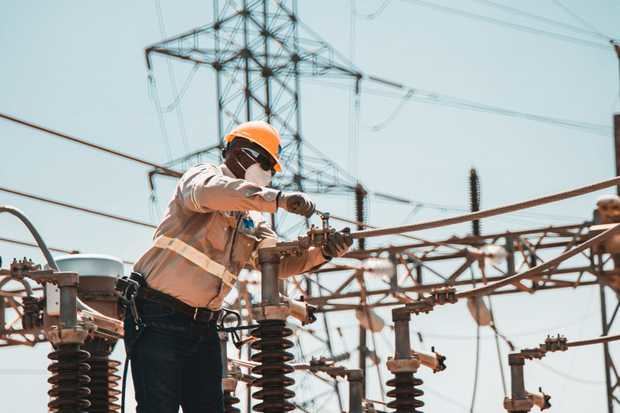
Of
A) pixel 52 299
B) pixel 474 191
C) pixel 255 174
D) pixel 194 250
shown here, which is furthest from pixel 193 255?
pixel 474 191

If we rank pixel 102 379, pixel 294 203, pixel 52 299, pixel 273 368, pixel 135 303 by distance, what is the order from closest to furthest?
1. pixel 294 203
2. pixel 135 303
3. pixel 273 368
4. pixel 52 299
5. pixel 102 379

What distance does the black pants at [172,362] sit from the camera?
470cm

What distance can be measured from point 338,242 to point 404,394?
0.97 m

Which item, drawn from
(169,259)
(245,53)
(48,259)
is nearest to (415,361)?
(169,259)

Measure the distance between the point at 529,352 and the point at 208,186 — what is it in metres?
2.45

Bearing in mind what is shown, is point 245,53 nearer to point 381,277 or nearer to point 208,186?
point 381,277

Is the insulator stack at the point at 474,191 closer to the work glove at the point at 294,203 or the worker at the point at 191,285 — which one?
the worker at the point at 191,285

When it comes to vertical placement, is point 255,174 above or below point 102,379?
above

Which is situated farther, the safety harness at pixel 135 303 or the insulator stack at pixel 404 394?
the insulator stack at pixel 404 394

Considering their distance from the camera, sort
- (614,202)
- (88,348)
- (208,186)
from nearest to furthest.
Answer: (614,202) < (208,186) < (88,348)

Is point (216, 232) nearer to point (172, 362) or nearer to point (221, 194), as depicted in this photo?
point (221, 194)

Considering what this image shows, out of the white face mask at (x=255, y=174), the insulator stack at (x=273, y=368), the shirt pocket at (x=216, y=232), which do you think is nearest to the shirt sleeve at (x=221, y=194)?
the shirt pocket at (x=216, y=232)

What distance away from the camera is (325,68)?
23.8 metres

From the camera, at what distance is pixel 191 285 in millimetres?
4754
